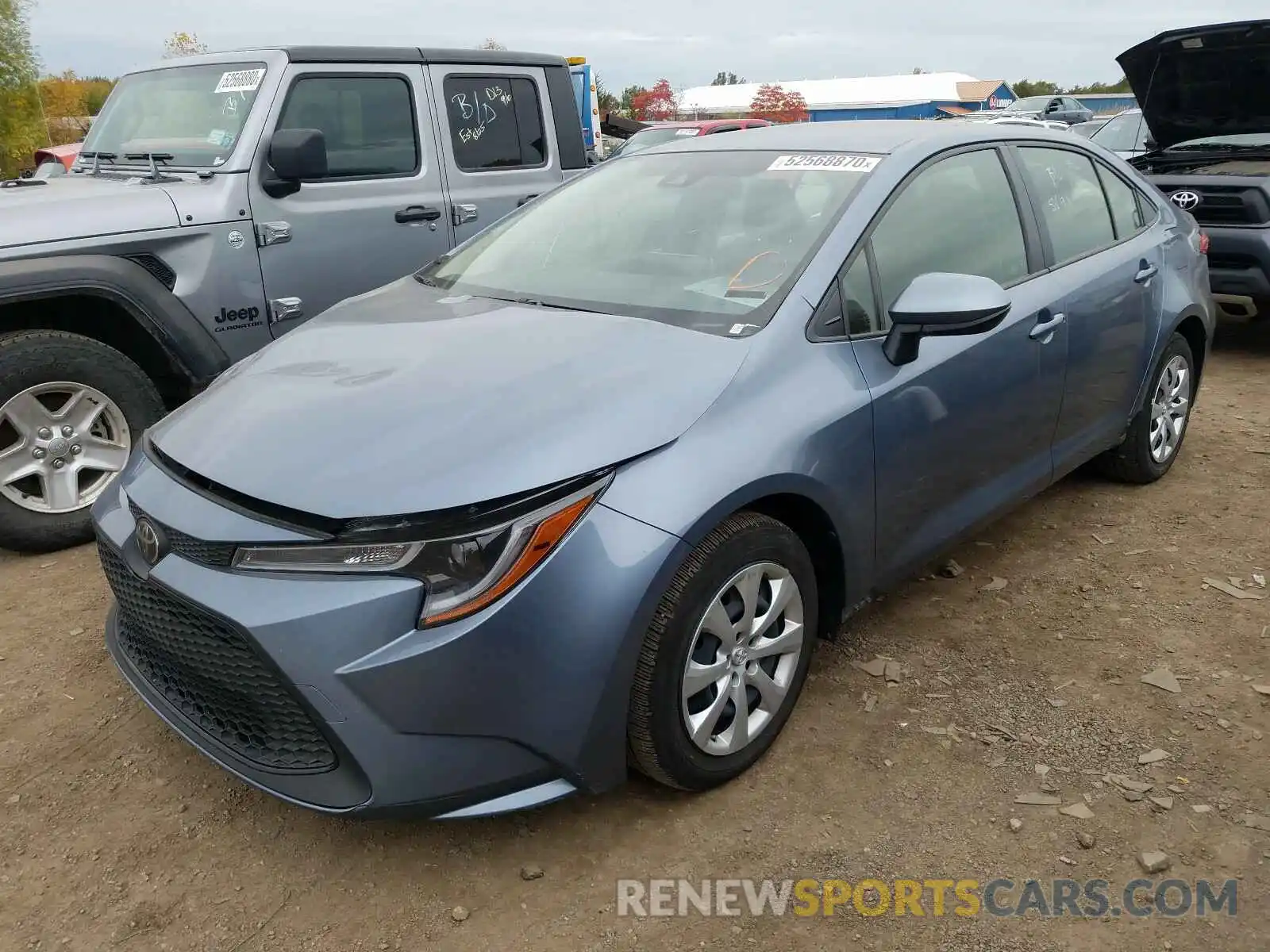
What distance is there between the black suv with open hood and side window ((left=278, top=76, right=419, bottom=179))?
4.80 meters

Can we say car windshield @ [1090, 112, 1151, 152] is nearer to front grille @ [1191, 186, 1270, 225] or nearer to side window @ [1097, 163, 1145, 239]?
front grille @ [1191, 186, 1270, 225]

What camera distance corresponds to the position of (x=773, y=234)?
2918mm

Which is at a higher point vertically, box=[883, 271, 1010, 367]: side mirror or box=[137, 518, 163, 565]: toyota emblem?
box=[883, 271, 1010, 367]: side mirror

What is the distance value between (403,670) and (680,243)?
165 centimetres

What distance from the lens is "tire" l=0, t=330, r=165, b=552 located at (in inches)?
151

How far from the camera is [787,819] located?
8.24ft

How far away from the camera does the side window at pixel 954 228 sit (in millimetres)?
2945

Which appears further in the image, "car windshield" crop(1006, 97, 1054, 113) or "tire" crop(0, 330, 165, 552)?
"car windshield" crop(1006, 97, 1054, 113)

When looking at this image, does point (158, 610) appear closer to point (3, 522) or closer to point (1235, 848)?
point (3, 522)

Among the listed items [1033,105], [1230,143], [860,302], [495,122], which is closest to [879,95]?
[1033,105]

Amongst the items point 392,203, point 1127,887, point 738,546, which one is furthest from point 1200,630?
point 392,203

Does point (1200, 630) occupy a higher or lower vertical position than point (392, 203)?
lower

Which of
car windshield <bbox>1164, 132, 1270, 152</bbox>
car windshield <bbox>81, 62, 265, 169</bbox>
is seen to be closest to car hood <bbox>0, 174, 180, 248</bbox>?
car windshield <bbox>81, 62, 265, 169</bbox>

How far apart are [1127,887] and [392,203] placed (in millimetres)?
4219
